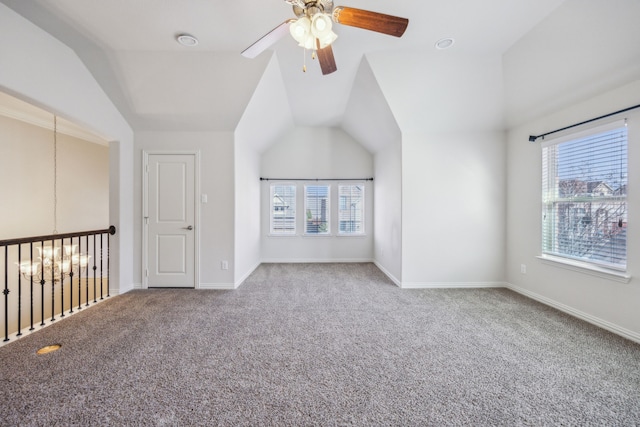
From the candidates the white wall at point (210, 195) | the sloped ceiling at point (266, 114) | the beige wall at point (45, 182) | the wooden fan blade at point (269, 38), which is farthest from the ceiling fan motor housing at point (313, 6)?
the beige wall at point (45, 182)

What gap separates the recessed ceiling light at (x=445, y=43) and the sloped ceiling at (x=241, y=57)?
0.06 meters

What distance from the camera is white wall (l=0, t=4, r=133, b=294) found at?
7.44ft

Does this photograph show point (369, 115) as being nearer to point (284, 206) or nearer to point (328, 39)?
point (328, 39)

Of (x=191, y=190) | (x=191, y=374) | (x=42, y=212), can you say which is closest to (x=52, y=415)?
(x=191, y=374)

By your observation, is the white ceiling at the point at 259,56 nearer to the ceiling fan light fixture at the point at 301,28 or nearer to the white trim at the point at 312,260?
the ceiling fan light fixture at the point at 301,28

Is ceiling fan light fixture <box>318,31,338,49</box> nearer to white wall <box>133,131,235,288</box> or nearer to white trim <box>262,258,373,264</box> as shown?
white wall <box>133,131,235,288</box>

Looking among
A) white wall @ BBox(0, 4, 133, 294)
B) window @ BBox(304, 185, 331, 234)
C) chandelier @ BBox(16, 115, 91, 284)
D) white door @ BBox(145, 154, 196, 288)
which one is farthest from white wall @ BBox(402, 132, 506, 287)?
chandelier @ BBox(16, 115, 91, 284)

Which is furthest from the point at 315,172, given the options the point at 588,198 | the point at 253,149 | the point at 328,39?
the point at 588,198

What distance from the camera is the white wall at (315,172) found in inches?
222

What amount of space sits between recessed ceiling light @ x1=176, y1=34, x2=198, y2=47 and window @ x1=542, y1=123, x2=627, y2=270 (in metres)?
4.41

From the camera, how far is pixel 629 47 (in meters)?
2.16

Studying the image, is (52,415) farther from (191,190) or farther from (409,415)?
(191,190)

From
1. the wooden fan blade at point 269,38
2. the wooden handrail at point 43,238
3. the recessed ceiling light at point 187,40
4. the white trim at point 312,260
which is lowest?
the white trim at point 312,260

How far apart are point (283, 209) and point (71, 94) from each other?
12.2 feet
